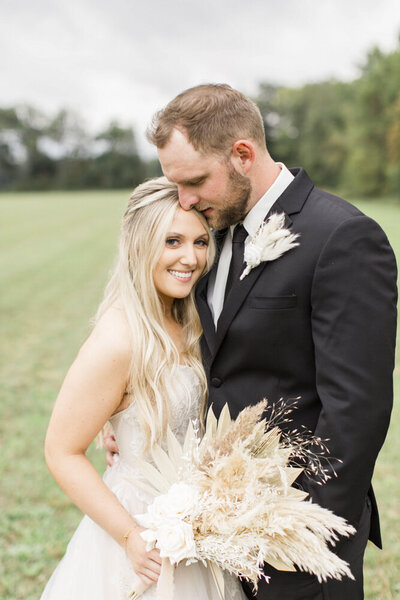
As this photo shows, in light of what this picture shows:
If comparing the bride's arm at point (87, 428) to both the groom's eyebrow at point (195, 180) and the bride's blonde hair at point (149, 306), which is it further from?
the groom's eyebrow at point (195, 180)

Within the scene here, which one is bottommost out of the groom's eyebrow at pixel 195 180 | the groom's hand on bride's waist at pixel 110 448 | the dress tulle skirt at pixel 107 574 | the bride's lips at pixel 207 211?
the dress tulle skirt at pixel 107 574

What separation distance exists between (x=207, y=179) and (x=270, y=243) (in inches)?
16.8

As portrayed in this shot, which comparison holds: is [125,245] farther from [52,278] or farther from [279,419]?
[52,278]

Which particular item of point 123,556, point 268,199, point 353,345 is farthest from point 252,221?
point 123,556

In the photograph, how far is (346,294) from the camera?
1.91 meters

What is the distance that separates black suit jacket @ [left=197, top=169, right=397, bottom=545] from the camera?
1.91 meters

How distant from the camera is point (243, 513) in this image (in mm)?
1648

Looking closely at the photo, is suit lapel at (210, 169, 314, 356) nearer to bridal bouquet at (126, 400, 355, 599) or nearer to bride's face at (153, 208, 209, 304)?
bride's face at (153, 208, 209, 304)

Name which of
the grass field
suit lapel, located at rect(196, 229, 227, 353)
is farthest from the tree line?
suit lapel, located at rect(196, 229, 227, 353)

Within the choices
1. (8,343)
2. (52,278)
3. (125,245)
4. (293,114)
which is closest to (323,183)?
(293,114)

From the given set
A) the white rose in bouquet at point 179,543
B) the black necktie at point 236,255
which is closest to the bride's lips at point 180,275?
the black necktie at point 236,255

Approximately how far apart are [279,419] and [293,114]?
73.7 metres

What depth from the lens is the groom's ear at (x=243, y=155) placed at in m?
2.27

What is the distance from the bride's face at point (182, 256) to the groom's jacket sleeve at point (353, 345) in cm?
79
